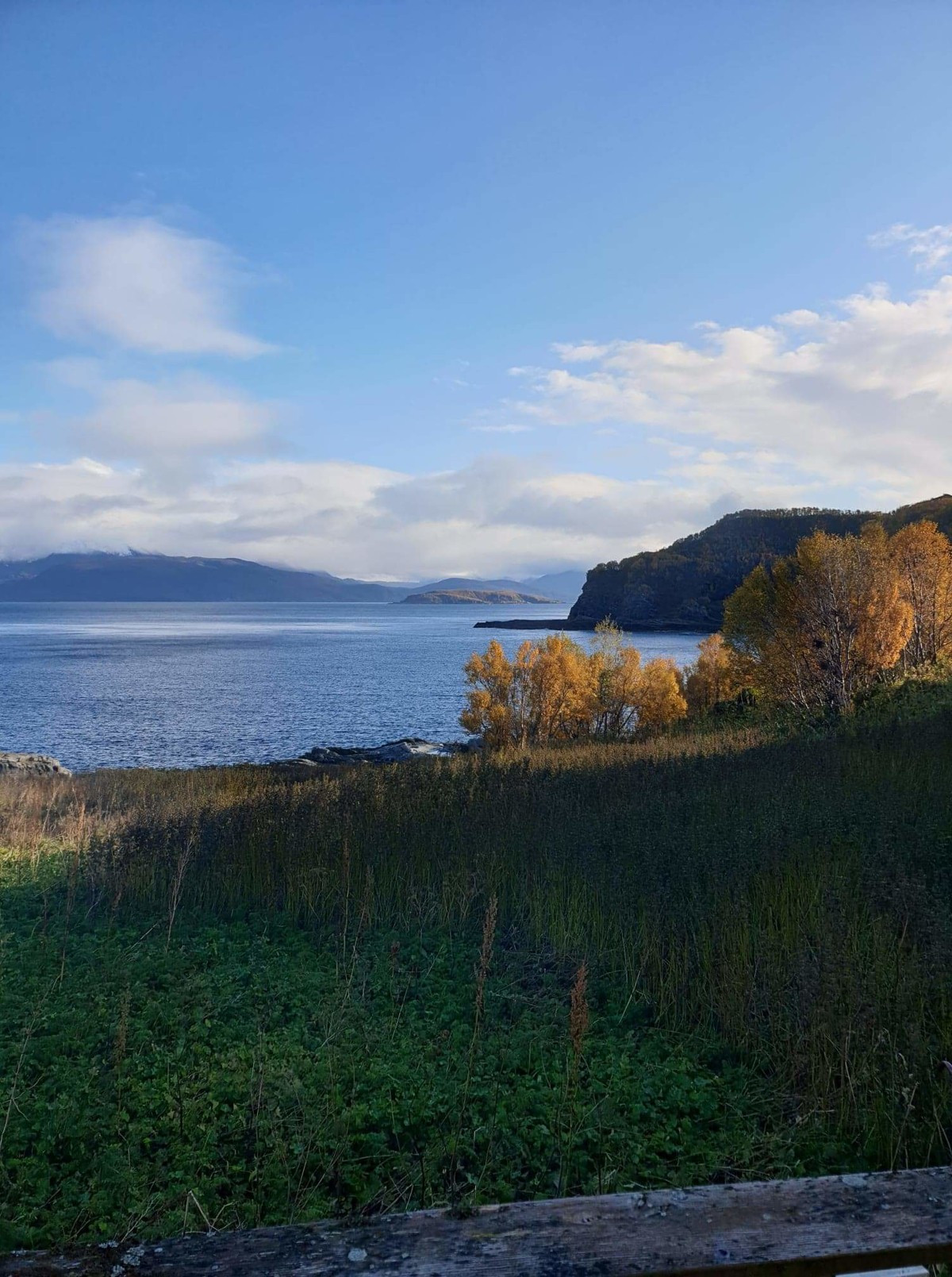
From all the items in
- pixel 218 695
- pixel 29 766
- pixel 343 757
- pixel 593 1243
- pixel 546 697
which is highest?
pixel 593 1243

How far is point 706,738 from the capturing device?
742 inches

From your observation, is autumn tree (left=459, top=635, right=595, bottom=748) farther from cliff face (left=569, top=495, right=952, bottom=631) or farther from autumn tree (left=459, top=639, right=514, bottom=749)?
cliff face (left=569, top=495, right=952, bottom=631)

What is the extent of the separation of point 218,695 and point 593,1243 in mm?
60508

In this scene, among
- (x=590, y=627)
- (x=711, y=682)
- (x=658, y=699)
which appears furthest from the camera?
(x=590, y=627)

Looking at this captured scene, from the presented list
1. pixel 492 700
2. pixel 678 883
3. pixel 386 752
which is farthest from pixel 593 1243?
pixel 492 700

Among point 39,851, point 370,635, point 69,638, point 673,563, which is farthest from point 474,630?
point 39,851

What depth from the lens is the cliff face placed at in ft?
506

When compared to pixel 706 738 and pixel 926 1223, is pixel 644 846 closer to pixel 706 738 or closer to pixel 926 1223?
pixel 926 1223

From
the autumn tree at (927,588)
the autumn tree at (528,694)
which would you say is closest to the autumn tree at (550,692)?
the autumn tree at (528,694)

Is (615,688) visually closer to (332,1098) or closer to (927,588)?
(927,588)

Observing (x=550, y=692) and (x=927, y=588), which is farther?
(x=550, y=692)

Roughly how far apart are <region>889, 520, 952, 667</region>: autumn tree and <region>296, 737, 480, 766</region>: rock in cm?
1645

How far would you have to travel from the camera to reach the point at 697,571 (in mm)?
164250

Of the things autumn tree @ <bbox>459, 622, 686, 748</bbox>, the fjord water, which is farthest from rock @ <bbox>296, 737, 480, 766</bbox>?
the fjord water
